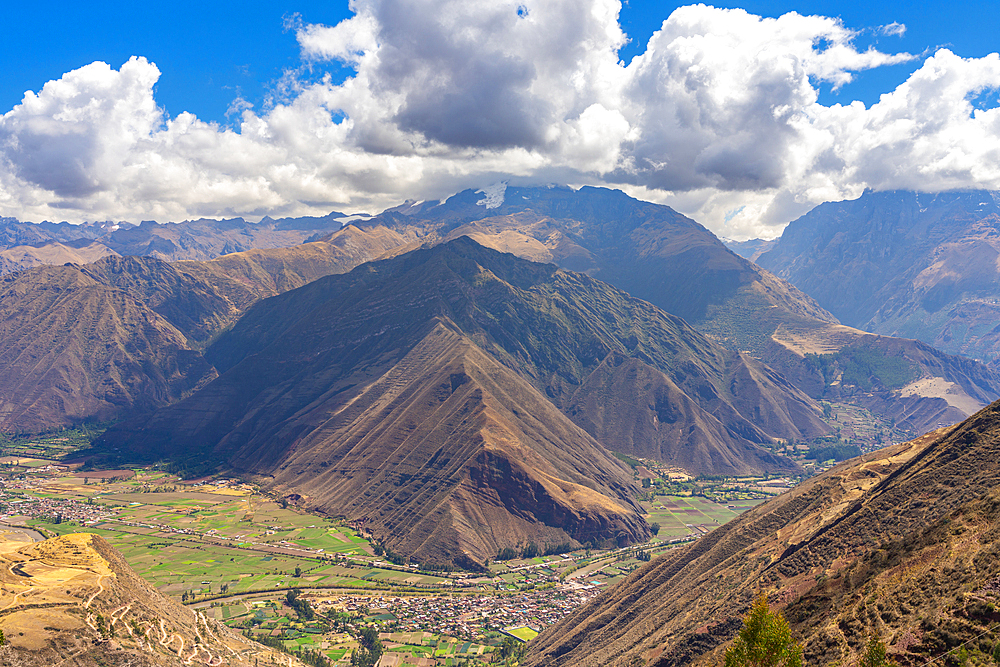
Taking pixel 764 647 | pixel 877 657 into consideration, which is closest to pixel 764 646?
pixel 764 647

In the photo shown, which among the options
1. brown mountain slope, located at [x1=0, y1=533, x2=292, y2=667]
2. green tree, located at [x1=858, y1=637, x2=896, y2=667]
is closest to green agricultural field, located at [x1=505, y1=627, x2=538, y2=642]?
brown mountain slope, located at [x1=0, y1=533, x2=292, y2=667]

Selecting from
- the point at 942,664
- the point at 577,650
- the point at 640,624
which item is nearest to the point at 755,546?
the point at 640,624

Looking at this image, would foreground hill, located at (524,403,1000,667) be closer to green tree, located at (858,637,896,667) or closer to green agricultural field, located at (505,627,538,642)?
green tree, located at (858,637,896,667)

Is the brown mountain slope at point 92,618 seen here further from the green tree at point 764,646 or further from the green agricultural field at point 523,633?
the green tree at point 764,646

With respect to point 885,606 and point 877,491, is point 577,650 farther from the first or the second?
point 885,606

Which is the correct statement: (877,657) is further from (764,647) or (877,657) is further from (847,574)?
(847,574)

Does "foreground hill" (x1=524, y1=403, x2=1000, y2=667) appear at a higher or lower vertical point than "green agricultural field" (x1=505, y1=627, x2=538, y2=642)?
higher
